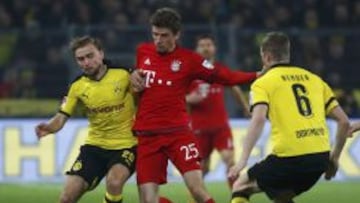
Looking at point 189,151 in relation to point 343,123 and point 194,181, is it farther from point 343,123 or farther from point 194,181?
point 343,123

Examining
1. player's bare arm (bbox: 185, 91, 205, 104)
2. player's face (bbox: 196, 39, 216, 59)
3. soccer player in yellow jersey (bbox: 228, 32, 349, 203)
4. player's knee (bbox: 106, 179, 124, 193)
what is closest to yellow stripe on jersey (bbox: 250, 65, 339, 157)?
soccer player in yellow jersey (bbox: 228, 32, 349, 203)

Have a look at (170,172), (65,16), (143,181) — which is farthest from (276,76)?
(65,16)

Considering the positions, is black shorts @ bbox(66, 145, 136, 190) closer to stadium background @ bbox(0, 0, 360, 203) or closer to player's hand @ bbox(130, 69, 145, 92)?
player's hand @ bbox(130, 69, 145, 92)

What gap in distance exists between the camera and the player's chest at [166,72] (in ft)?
34.7

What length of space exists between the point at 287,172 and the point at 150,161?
158cm

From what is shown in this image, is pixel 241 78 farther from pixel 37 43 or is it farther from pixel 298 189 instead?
pixel 37 43

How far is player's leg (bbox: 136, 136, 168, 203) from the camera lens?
10430 millimetres

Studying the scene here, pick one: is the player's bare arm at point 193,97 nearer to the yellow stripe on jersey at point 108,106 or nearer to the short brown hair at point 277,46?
the yellow stripe on jersey at point 108,106

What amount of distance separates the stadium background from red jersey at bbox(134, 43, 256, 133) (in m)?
5.83

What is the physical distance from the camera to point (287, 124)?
30.7ft

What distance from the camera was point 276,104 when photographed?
9.34m

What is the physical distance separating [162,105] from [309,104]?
64.6 inches

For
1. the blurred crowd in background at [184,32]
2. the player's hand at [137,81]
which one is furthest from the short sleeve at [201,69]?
the blurred crowd in background at [184,32]

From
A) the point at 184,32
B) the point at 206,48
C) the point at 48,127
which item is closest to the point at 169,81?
the point at 48,127
